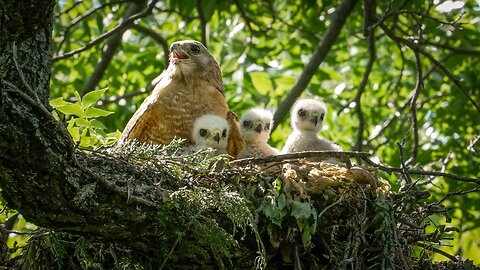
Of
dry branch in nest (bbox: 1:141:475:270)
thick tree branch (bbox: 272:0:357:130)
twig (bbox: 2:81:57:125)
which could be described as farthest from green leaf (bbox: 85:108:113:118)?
thick tree branch (bbox: 272:0:357:130)

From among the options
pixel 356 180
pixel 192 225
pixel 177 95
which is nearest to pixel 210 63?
pixel 177 95

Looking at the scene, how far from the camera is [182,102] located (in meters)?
6.54

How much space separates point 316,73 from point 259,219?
494cm

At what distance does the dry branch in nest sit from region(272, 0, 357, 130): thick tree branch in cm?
278

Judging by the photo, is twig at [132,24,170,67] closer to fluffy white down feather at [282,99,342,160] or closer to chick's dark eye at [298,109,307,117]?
fluffy white down feather at [282,99,342,160]

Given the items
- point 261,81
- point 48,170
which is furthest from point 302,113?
point 48,170

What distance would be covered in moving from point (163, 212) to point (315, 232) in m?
0.99

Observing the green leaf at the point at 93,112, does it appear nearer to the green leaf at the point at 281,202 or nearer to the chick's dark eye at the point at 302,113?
the green leaf at the point at 281,202

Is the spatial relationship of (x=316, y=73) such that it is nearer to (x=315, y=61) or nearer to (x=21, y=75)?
(x=315, y=61)

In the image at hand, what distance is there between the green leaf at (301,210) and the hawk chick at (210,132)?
4.81 ft

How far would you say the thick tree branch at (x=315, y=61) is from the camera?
26.0 feet

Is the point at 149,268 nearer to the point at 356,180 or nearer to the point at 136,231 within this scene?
the point at 136,231

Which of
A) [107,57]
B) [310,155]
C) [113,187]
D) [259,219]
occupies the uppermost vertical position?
[107,57]

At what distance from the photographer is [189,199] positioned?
4.36m
